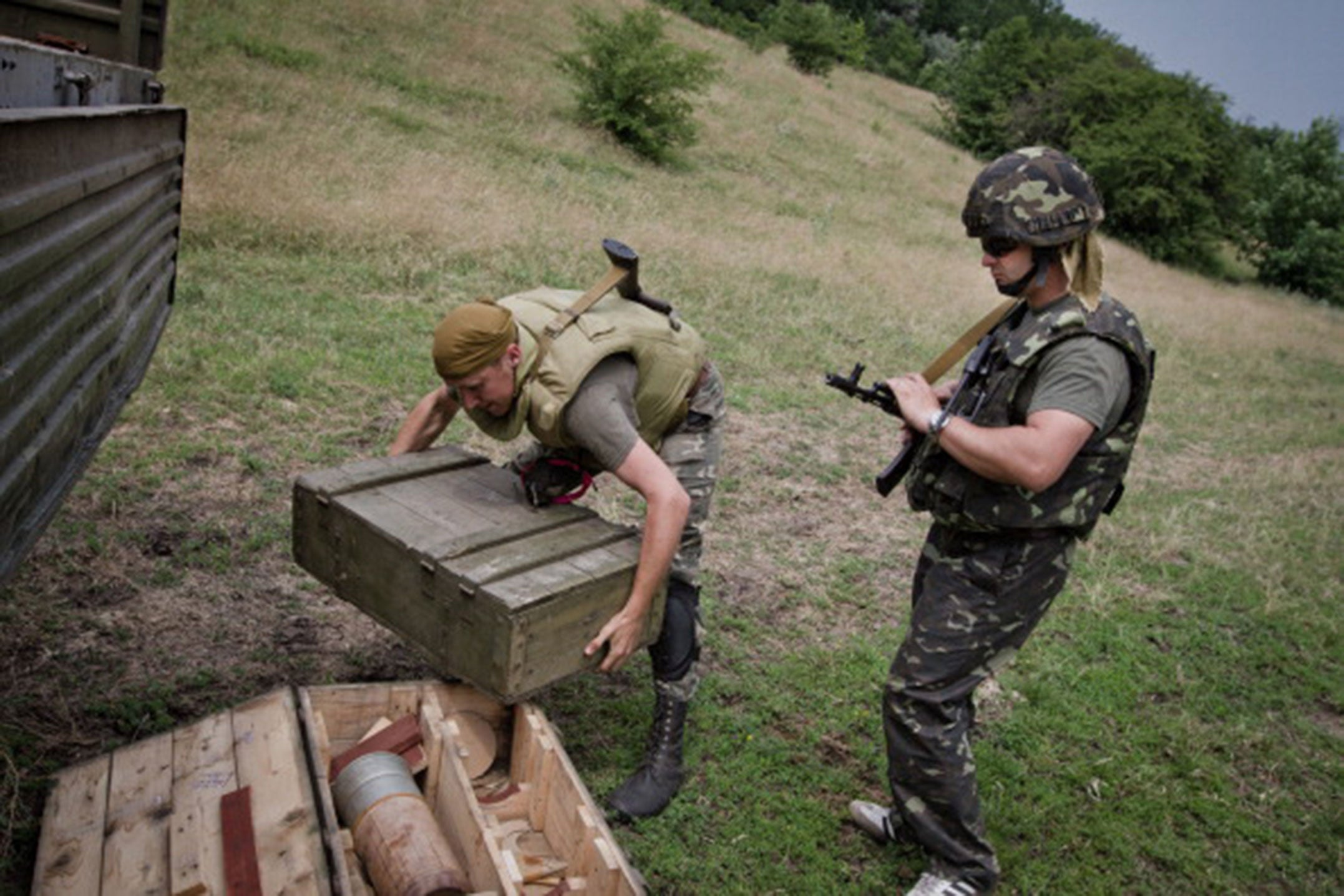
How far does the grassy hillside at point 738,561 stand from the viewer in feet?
12.5

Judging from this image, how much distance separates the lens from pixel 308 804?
2.70 metres

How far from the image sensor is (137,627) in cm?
404

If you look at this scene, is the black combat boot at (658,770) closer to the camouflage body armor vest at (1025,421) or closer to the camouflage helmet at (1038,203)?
the camouflage body armor vest at (1025,421)

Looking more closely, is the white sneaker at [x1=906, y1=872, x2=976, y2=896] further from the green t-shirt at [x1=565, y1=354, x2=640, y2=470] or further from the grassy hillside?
the green t-shirt at [x1=565, y1=354, x2=640, y2=470]

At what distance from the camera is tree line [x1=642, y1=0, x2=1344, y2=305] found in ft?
112

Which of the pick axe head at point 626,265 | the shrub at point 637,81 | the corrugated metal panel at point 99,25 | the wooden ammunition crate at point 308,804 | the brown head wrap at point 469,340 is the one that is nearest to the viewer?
the wooden ammunition crate at point 308,804

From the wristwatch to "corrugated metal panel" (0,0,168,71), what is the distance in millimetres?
3859

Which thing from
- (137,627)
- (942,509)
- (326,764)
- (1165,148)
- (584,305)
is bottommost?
(137,627)

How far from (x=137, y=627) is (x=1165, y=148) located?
36.6 metres

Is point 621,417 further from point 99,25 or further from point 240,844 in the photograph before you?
point 99,25

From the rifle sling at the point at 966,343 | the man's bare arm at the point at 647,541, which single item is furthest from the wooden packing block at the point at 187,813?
the rifle sling at the point at 966,343

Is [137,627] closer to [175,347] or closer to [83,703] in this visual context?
[83,703]

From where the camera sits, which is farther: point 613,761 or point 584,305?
point 613,761

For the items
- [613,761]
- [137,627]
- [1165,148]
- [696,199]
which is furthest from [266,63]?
[1165,148]
